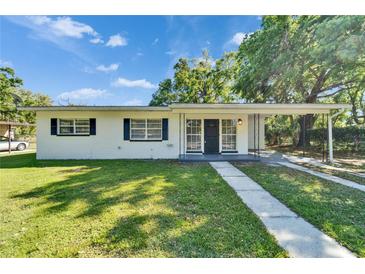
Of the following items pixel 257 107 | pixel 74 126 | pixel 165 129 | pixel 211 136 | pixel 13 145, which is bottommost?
pixel 13 145

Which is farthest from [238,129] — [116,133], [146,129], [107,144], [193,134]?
[107,144]

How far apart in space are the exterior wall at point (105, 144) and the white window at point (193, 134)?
904mm

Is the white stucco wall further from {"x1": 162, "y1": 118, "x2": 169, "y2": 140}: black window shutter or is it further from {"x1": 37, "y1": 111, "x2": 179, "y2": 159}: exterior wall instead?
{"x1": 162, "y1": 118, "x2": 169, "y2": 140}: black window shutter

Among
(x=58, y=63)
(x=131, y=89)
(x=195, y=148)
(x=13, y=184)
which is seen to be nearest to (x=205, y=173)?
(x=195, y=148)

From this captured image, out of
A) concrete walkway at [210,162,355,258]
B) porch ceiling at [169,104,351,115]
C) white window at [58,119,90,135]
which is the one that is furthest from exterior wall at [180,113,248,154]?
concrete walkway at [210,162,355,258]

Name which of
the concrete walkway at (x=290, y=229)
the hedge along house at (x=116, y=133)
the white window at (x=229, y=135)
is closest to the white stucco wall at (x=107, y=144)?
the hedge along house at (x=116, y=133)

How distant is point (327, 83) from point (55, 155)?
19464mm

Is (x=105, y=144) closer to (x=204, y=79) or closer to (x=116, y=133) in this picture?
(x=116, y=133)

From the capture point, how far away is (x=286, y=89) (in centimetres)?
1756

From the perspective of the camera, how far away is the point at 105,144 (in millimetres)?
11570

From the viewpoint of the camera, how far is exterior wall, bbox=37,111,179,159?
11.5 metres

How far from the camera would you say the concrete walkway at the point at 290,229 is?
2.83 meters

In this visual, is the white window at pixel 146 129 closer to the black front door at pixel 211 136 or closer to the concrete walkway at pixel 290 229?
the black front door at pixel 211 136

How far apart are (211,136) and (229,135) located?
983 millimetres
